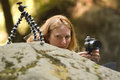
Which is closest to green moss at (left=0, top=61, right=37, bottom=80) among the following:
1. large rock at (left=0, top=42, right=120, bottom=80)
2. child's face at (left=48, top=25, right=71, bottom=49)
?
large rock at (left=0, top=42, right=120, bottom=80)

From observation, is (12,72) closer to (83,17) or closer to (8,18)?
(8,18)

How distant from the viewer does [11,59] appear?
153cm

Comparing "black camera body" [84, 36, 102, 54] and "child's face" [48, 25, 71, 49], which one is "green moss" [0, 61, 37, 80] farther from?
"child's face" [48, 25, 71, 49]

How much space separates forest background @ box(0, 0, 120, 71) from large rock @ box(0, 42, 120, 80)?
418 cm

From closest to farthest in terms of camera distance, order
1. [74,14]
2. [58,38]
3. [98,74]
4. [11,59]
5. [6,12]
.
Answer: [11,59] → [98,74] → [58,38] → [6,12] → [74,14]

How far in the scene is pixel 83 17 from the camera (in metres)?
6.63

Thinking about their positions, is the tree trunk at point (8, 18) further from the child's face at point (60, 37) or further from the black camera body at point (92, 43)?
the black camera body at point (92, 43)

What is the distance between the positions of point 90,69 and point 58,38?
1.14 meters

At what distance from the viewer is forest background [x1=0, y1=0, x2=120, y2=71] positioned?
6.01m

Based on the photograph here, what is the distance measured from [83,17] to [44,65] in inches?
206

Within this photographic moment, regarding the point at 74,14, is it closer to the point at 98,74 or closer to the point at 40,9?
the point at 40,9

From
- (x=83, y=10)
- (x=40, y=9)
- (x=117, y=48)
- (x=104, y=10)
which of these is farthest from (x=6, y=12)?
(x=117, y=48)

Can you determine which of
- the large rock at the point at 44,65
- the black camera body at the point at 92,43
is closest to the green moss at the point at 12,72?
the large rock at the point at 44,65

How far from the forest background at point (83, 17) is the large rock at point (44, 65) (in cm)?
418
